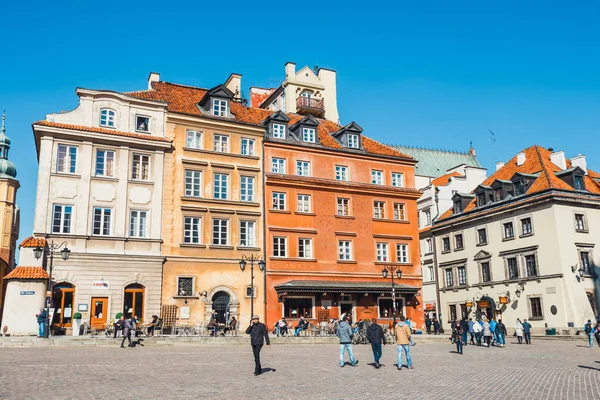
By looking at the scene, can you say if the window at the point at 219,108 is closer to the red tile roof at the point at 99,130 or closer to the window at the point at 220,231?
the red tile roof at the point at 99,130

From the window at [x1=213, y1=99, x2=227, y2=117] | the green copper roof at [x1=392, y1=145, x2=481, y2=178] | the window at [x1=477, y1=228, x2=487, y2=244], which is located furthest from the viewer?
the green copper roof at [x1=392, y1=145, x2=481, y2=178]

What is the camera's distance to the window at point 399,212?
45.1m

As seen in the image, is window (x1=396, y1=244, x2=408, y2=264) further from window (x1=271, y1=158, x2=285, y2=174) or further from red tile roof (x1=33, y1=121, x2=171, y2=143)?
red tile roof (x1=33, y1=121, x2=171, y2=143)

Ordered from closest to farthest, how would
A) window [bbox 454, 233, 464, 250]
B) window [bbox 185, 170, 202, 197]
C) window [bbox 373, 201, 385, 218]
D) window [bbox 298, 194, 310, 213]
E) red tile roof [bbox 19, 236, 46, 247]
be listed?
red tile roof [bbox 19, 236, 46, 247] → window [bbox 185, 170, 202, 197] → window [bbox 298, 194, 310, 213] → window [bbox 373, 201, 385, 218] → window [bbox 454, 233, 464, 250]

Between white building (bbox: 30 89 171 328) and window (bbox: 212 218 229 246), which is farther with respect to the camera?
window (bbox: 212 218 229 246)

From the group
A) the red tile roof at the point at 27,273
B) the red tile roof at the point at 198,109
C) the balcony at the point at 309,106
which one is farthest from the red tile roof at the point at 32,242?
the balcony at the point at 309,106

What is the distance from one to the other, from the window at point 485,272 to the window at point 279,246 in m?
18.5

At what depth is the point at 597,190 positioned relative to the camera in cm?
4609

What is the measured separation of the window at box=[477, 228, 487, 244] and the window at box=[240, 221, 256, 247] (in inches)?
822

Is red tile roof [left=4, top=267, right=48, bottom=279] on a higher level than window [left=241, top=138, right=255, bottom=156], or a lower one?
lower

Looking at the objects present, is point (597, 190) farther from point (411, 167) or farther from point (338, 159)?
point (338, 159)

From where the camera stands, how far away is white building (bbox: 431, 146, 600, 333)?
41.4m

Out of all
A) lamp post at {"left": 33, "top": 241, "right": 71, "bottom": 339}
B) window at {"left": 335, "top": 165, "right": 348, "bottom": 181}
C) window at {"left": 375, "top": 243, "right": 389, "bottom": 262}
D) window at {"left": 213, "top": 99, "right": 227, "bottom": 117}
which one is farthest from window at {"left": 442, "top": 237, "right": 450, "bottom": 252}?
lamp post at {"left": 33, "top": 241, "right": 71, "bottom": 339}

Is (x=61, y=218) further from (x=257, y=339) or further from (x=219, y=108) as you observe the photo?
(x=257, y=339)
